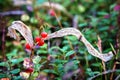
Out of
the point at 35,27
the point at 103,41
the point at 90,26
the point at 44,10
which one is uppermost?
the point at 44,10

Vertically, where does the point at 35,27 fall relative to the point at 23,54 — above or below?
above

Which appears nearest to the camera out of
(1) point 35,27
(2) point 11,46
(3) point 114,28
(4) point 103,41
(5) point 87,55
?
(5) point 87,55

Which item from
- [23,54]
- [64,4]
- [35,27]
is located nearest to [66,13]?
[64,4]

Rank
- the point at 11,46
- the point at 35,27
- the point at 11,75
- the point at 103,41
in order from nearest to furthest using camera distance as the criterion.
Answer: the point at 11,75 → the point at 103,41 → the point at 11,46 → the point at 35,27

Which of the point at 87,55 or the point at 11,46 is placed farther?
the point at 11,46

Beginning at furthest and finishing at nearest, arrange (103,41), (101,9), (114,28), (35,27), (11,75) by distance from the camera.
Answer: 1. (101,9)
2. (35,27)
3. (114,28)
4. (103,41)
5. (11,75)

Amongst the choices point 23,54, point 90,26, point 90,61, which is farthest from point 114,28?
point 23,54

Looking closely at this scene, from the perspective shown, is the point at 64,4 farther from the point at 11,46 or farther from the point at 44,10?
the point at 11,46

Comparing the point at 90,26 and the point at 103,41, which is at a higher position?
the point at 90,26

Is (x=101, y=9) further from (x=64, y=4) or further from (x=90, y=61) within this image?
(x=90, y=61)
